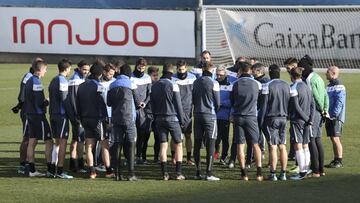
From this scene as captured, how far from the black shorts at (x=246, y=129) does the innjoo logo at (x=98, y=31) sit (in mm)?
22750

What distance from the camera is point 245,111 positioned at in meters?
15.7

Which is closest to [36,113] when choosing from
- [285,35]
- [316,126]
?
[316,126]

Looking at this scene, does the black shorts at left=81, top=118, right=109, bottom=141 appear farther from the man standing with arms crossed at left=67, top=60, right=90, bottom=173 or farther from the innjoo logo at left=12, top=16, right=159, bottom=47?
the innjoo logo at left=12, top=16, right=159, bottom=47

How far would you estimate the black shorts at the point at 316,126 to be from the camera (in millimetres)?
16250

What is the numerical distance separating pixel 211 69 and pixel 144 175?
226 centimetres

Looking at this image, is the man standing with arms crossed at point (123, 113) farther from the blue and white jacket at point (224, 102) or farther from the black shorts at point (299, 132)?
the black shorts at point (299, 132)

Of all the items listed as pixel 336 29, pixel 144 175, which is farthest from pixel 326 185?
pixel 336 29

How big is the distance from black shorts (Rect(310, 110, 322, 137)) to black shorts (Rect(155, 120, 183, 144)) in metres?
2.32

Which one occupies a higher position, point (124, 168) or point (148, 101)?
point (148, 101)

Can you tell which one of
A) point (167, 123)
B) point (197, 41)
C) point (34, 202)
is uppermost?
point (197, 41)

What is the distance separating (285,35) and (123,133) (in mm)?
20007

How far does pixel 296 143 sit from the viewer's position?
15.9 meters

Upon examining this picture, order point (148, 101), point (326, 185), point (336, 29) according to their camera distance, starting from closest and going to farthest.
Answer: point (326, 185) < point (148, 101) < point (336, 29)

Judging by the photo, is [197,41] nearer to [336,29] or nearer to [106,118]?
[336,29]
